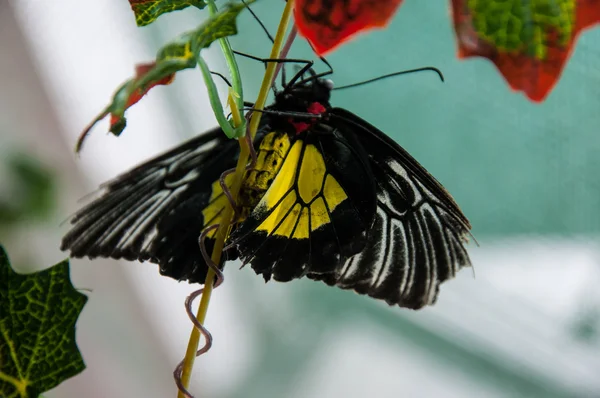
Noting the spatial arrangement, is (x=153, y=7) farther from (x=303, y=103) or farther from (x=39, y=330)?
(x=39, y=330)

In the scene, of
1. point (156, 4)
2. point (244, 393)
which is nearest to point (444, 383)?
point (244, 393)

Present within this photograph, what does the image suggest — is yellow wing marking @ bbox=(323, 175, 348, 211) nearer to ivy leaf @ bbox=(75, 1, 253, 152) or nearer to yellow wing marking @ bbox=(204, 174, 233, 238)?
yellow wing marking @ bbox=(204, 174, 233, 238)

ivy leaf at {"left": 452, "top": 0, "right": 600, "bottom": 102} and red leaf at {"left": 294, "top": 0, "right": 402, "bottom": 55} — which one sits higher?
red leaf at {"left": 294, "top": 0, "right": 402, "bottom": 55}

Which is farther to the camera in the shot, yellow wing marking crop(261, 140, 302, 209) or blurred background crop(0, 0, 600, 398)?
blurred background crop(0, 0, 600, 398)


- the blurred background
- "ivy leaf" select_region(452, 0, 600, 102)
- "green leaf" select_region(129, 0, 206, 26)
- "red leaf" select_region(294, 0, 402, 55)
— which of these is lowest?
the blurred background

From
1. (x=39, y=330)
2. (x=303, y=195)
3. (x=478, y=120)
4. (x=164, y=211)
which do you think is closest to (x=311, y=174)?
(x=303, y=195)

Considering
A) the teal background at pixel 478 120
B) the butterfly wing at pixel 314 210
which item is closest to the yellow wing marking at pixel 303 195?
the butterfly wing at pixel 314 210

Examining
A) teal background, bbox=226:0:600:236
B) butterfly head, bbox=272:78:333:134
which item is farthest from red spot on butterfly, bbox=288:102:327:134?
teal background, bbox=226:0:600:236

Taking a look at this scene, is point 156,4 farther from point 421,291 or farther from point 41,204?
point 41,204
